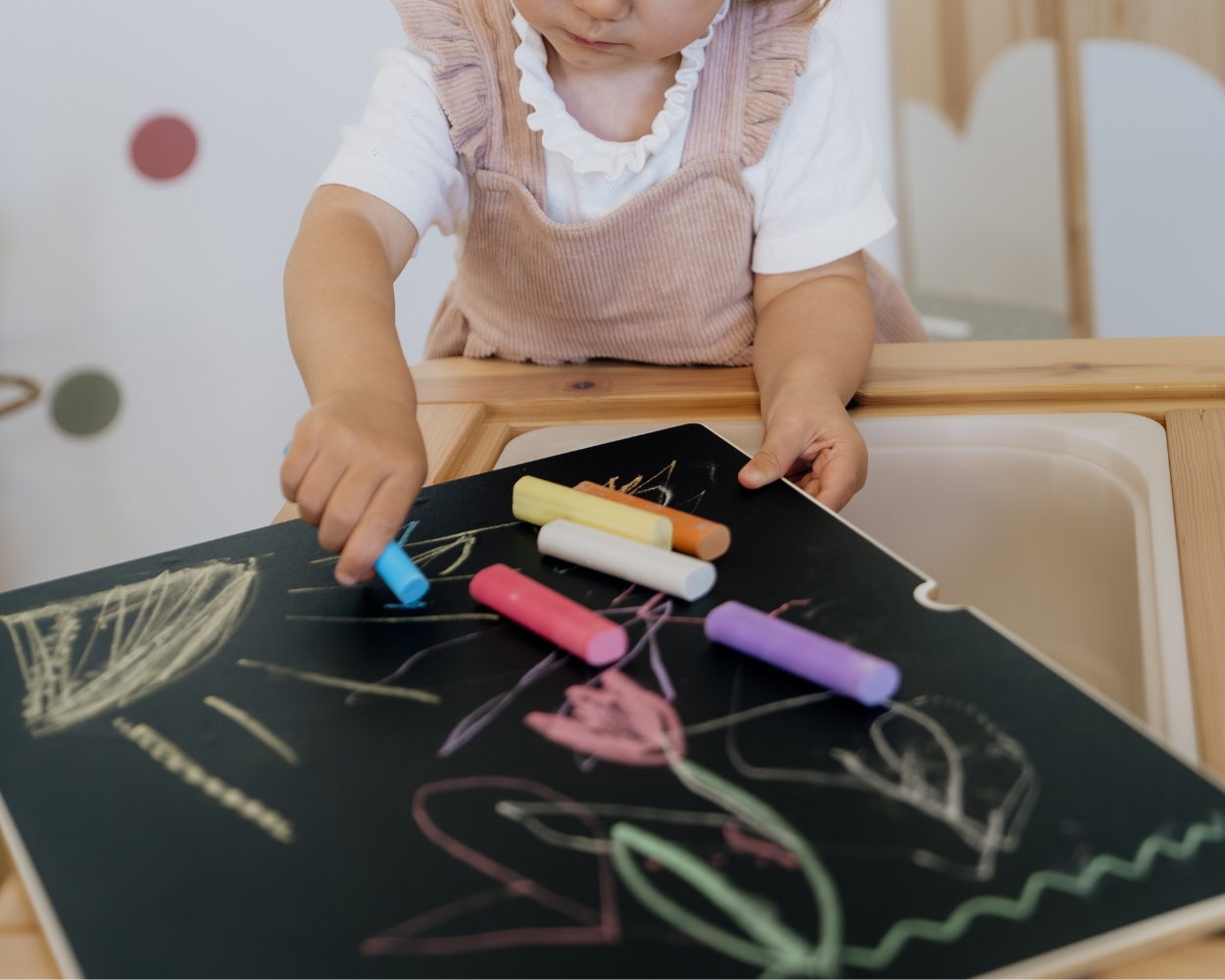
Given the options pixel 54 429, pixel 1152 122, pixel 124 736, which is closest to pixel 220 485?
pixel 54 429

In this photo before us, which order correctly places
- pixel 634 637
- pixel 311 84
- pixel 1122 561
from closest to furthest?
pixel 634 637, pixel 1122 561, pixel 311 84

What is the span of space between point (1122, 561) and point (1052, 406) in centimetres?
11

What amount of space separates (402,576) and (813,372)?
29 centimetres

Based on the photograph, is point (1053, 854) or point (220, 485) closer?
point (1053, 854)

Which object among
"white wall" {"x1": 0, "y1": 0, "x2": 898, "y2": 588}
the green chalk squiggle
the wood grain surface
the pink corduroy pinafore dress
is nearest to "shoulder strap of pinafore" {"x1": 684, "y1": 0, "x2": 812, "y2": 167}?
the pink corduroy pinafore dress

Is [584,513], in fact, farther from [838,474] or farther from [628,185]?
[628,185]

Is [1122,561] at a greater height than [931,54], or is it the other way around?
[931,54]

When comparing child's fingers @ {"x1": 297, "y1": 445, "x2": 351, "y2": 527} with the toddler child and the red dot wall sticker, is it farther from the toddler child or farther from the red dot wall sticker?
the red dot wall sticker

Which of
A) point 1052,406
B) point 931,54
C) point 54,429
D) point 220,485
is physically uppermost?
point 931,54

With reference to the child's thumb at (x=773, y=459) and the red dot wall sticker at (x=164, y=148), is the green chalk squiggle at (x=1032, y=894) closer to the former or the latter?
the child's thumb at (x=773, y=459)

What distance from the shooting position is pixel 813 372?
1.93ft

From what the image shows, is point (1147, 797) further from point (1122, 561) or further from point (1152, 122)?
point (1152, 122)

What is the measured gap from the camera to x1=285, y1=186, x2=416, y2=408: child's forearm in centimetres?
49

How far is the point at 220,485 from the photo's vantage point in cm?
157
